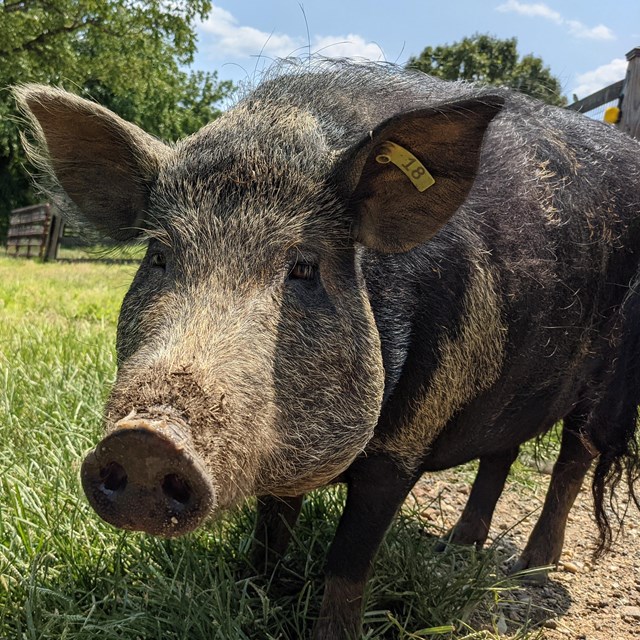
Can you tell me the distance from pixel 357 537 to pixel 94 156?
164 centimetres

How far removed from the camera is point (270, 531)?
3.01 m

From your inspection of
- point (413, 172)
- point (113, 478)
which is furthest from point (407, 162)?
point (113, 478)

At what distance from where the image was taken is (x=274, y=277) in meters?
2.10

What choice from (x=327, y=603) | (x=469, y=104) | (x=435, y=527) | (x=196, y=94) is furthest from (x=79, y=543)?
(x=196, y=94)

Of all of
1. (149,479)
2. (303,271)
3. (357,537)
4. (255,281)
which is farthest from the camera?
(357,537)

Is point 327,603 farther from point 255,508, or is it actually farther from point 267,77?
point 267,77

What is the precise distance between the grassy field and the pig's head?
0.46 m

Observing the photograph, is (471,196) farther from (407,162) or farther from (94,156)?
(94,156)

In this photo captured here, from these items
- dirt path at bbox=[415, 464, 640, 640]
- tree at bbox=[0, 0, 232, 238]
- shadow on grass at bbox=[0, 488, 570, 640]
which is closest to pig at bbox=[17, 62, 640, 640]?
shadow on grass at bbox=[0, 488, 570, 640]

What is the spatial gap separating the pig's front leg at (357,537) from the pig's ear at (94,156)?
1.19 meters

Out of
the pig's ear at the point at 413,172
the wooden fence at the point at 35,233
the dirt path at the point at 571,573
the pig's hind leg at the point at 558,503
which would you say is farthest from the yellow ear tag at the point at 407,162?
the wooden fence at the point at 35,233

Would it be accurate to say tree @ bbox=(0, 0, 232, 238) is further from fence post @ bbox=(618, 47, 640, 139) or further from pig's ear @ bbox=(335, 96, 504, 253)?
pig's ear @ bbox=(335, 96, 504, 253)

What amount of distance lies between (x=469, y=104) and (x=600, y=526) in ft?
7.99

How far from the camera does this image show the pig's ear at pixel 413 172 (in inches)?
82.3
